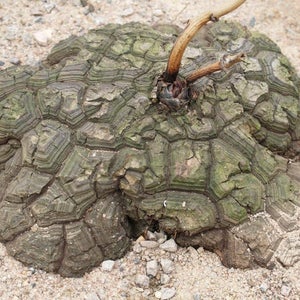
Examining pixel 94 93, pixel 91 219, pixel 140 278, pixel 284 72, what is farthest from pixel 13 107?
pixel 284 72

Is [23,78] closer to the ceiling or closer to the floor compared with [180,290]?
closer to the ceiling

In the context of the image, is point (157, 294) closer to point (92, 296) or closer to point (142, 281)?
Result: point (142, 281)

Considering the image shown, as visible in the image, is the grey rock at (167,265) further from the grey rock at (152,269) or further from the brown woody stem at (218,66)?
the brown woody stem at (218,66)

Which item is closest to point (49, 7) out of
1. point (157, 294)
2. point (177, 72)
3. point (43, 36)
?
point (43, 36)

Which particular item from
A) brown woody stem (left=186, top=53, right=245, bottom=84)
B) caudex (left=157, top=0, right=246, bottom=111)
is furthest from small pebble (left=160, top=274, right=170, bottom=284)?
brown woody stem (left=186, top=53, right=245, bottom=84)

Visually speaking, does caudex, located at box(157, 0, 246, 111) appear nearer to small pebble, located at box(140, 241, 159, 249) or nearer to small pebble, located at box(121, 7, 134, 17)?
small pebble, located at box(140, 241, 159, 249)

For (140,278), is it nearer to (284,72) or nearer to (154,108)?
(154,108)
